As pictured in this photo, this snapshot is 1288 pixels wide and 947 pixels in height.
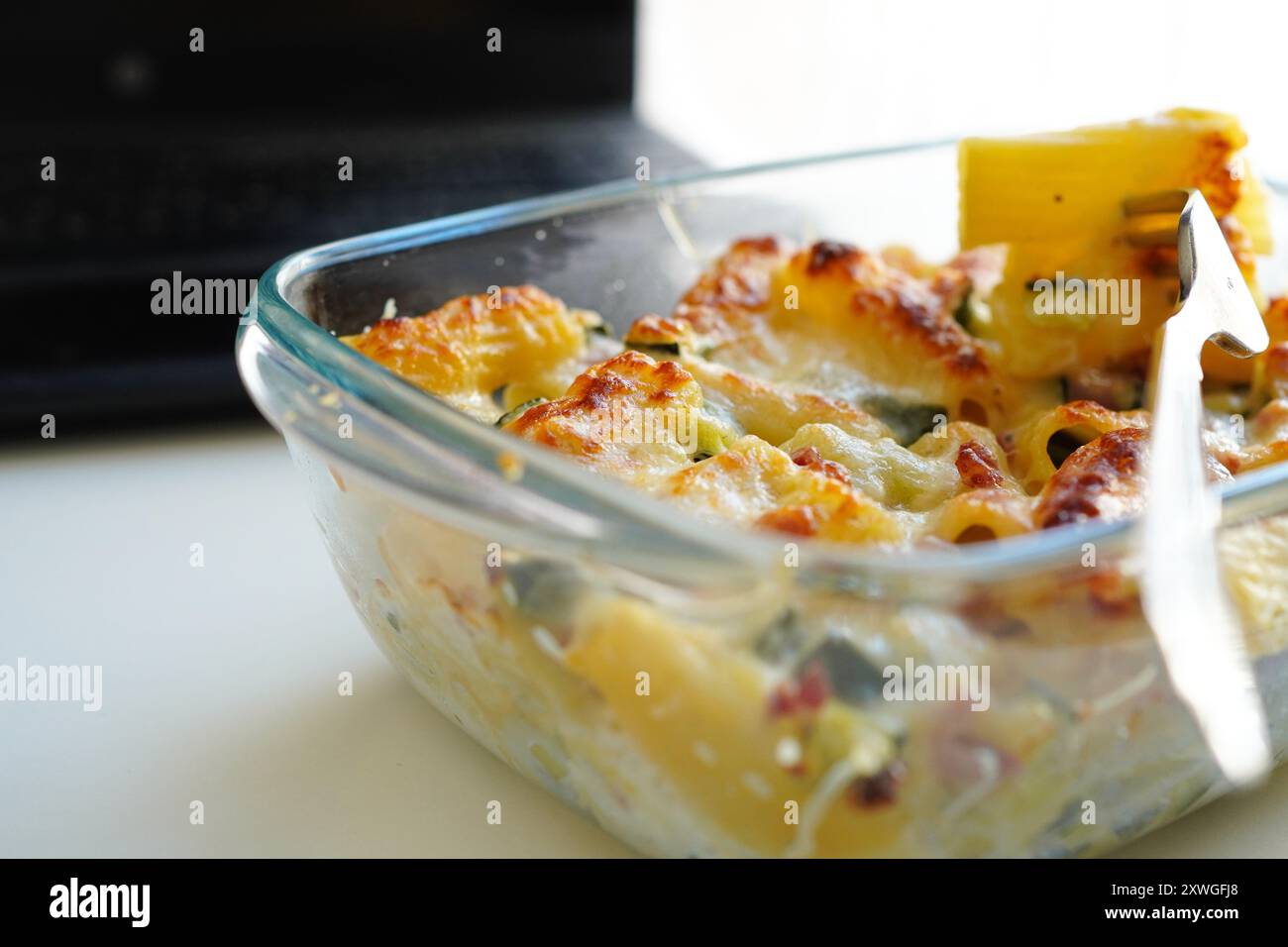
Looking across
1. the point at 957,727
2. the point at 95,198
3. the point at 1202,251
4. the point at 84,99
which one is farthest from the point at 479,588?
the point at 84,99

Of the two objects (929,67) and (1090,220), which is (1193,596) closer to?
(1090,220)

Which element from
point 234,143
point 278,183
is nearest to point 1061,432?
point 278,183

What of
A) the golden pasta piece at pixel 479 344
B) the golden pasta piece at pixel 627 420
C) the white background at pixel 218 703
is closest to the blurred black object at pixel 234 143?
the white background at pixel 218 703

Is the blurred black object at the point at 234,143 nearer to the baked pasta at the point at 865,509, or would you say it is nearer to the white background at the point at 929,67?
the white background at the point at 929,67

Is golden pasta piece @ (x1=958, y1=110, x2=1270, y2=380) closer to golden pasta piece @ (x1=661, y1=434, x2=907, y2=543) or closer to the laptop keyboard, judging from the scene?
golden pasta piece @ (x1=661, y1=434, x2=907, y2=543)

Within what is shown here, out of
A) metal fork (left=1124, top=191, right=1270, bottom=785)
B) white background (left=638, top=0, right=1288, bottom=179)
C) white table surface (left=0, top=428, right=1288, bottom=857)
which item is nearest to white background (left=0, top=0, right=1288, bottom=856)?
white table surface (left=0, top=428, right=1288, bottom=857)

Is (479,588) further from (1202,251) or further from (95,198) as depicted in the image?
(95,198)
